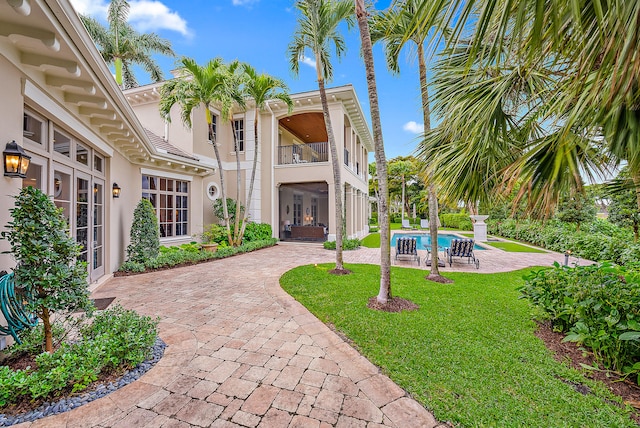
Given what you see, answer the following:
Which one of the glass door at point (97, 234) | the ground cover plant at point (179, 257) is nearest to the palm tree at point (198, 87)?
the glass door at point (97, 234)

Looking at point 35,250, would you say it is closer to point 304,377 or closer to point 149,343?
point 149,343

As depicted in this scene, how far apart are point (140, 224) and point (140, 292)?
2.67 metres

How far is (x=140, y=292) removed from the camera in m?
5.43

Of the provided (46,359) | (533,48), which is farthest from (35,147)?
(533,48)

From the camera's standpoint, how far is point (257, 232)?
12.7 metres

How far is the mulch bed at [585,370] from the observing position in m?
2.38

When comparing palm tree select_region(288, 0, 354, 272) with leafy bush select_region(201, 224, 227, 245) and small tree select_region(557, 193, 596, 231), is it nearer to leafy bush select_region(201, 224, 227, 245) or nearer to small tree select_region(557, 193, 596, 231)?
leafy bush select_region(201, 224, 227, 245)

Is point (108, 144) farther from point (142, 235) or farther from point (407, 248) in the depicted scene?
point (407, 248)

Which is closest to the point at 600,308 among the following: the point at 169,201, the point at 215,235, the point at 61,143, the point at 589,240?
the point at 61,143

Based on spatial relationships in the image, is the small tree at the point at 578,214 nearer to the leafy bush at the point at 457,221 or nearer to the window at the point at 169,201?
the leafy bush at the point at 457,221

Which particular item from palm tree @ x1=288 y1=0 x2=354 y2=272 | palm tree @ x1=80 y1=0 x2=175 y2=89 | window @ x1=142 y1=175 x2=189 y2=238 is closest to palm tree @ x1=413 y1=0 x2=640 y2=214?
palm tree @ x1=288 y1=0 x2=354 y2=272

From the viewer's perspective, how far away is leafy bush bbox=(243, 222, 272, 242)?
40.4 feet

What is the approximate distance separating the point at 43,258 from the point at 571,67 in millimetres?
5080

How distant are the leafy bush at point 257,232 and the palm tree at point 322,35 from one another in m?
6.07
